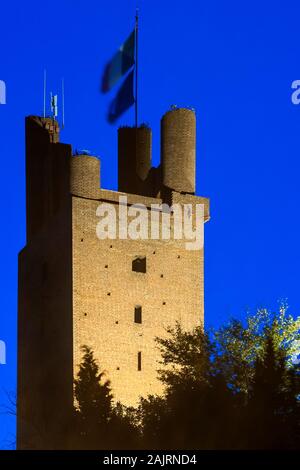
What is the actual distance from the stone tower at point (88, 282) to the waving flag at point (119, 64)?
3661 millimetres

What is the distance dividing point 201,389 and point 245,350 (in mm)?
9834

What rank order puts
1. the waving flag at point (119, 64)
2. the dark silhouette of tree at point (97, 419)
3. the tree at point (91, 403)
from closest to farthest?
1. the dark silhouette of tree at point (97, 419)
2. the tree at point (91, 403)
3. the waving flag at point (119, 64)

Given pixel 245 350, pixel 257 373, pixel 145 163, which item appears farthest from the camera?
pixel 145 163

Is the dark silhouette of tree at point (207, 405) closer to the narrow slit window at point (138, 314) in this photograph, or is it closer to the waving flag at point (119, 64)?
the narrow slit window at point (138, 314)

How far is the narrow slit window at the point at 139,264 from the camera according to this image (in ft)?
165

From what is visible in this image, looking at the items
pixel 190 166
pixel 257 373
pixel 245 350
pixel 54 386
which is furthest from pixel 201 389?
pixel 190 166

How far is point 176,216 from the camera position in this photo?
169ft

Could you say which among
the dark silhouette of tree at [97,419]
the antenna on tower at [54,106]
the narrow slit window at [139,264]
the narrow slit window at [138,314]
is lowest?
the dark silhouette of tree at [97,419]

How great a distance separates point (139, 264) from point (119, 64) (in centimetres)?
1083

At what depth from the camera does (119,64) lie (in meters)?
55.1

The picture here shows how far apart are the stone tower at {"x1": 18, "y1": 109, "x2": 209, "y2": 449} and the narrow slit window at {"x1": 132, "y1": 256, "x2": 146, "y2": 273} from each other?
0.15 ft

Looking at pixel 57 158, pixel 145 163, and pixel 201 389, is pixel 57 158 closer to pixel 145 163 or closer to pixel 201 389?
pixel 145 163

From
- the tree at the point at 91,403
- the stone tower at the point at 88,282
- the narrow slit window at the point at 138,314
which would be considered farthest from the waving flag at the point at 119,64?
the tree at the point at 91,403
